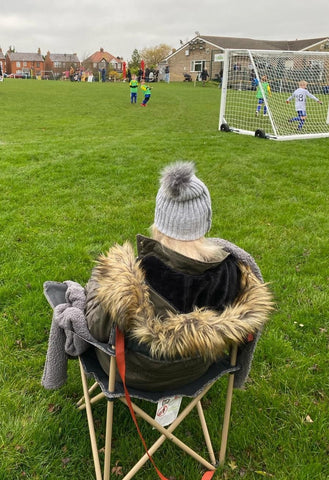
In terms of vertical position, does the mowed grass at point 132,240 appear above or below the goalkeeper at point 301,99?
below

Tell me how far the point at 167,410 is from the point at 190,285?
711 mm

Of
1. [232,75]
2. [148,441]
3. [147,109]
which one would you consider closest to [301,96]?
[232,75]

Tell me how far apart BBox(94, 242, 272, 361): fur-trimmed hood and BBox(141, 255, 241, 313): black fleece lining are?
0.04m

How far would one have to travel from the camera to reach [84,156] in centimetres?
808

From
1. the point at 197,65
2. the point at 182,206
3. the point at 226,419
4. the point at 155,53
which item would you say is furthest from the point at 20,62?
the point at 226,419

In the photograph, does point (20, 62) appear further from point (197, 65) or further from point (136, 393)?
point (136, 393)

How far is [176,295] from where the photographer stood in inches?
71.1

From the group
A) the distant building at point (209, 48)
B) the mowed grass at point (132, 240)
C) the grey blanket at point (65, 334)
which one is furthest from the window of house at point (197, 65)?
the grey blanket at point (65, 334)

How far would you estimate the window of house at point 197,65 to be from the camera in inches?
2119

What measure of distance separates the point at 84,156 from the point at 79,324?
6.55m

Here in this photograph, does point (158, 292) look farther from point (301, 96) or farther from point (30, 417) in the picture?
point (301, 96)

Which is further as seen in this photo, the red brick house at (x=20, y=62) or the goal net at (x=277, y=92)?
the red brick house at (x=20, y=62)

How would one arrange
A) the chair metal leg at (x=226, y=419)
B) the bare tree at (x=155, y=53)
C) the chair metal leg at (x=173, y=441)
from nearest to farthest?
the chair metal leg at (x=173, y=441)
the chair metal leg at (x=226, y=419)
the bare tree at (x=155, y=53)

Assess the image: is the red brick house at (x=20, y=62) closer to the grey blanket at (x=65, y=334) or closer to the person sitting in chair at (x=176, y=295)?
the grey blanket at (x=65, y=334)
